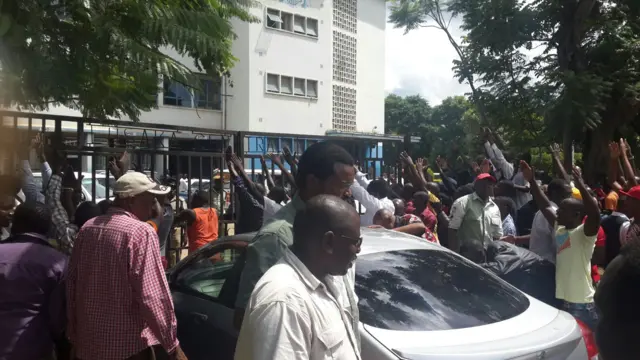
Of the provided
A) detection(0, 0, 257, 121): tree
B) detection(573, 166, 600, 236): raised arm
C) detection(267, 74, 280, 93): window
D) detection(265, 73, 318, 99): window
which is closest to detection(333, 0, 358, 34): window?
detection(265, 73, 318, 99): window

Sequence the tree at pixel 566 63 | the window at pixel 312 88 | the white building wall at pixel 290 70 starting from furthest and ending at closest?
the window at pixel 312 88, the white building wall at pixel 290 70, the tree at pixel 566 63

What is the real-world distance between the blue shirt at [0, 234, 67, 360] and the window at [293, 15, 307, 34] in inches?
1052

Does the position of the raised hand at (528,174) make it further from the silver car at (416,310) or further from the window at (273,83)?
the window at (273,83)

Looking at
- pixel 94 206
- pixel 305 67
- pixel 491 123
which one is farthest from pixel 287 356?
pixel 305 67

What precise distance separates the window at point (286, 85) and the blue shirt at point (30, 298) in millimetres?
25855

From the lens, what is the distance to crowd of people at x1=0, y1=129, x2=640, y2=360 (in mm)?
1975

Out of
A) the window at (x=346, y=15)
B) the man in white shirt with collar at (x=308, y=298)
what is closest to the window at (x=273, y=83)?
the window at (x=346, y=15)

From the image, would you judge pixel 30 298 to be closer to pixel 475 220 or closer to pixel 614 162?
pixel 475 220

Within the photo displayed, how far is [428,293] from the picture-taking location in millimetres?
3838

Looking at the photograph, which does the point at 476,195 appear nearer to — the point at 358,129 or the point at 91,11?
the point at 91,11

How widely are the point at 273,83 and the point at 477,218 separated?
23362 millimetres

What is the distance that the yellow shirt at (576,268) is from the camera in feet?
15.7

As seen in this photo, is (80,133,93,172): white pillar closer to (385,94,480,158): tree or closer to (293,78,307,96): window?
(293,78,307,96): window

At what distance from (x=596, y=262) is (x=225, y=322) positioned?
325 cm
